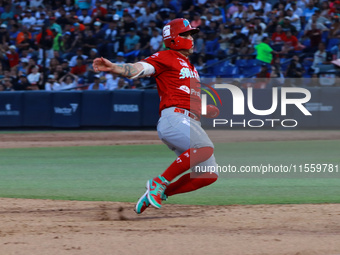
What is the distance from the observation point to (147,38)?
19.2 metres

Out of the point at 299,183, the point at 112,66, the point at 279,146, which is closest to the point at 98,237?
the point at 112,66

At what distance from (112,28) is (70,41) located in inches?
61.6

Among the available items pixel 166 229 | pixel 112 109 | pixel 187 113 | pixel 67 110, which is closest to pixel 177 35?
pixel 187 113

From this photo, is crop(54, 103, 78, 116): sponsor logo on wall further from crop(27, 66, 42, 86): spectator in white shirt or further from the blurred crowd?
crop(27, 66, 42, 86): spectator in white shirt

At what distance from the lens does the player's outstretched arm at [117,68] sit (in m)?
5.35

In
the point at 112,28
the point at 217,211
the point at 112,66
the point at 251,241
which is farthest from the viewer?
the point at 112,28

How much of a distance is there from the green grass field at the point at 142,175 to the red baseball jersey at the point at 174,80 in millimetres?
1518

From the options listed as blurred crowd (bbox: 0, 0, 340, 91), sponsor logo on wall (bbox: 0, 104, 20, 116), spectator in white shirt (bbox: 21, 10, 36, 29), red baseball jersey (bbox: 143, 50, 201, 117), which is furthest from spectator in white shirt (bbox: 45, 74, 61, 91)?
red baseball jersey (bbox: 143, 50, 201, 117)

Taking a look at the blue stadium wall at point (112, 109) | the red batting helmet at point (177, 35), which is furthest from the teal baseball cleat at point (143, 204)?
the blue stadium wall at point (112, 109)

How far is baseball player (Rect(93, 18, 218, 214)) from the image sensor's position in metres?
5.61

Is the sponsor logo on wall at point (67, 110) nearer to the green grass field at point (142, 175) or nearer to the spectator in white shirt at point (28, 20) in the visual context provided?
the green grass field at point (142, 175)

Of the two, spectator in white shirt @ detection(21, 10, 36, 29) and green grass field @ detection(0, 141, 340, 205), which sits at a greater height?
spectator in white shirt @ detection(21, 10, 36, 29)

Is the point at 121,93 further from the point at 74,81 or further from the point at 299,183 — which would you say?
the point at 299,183

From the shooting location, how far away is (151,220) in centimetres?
571
